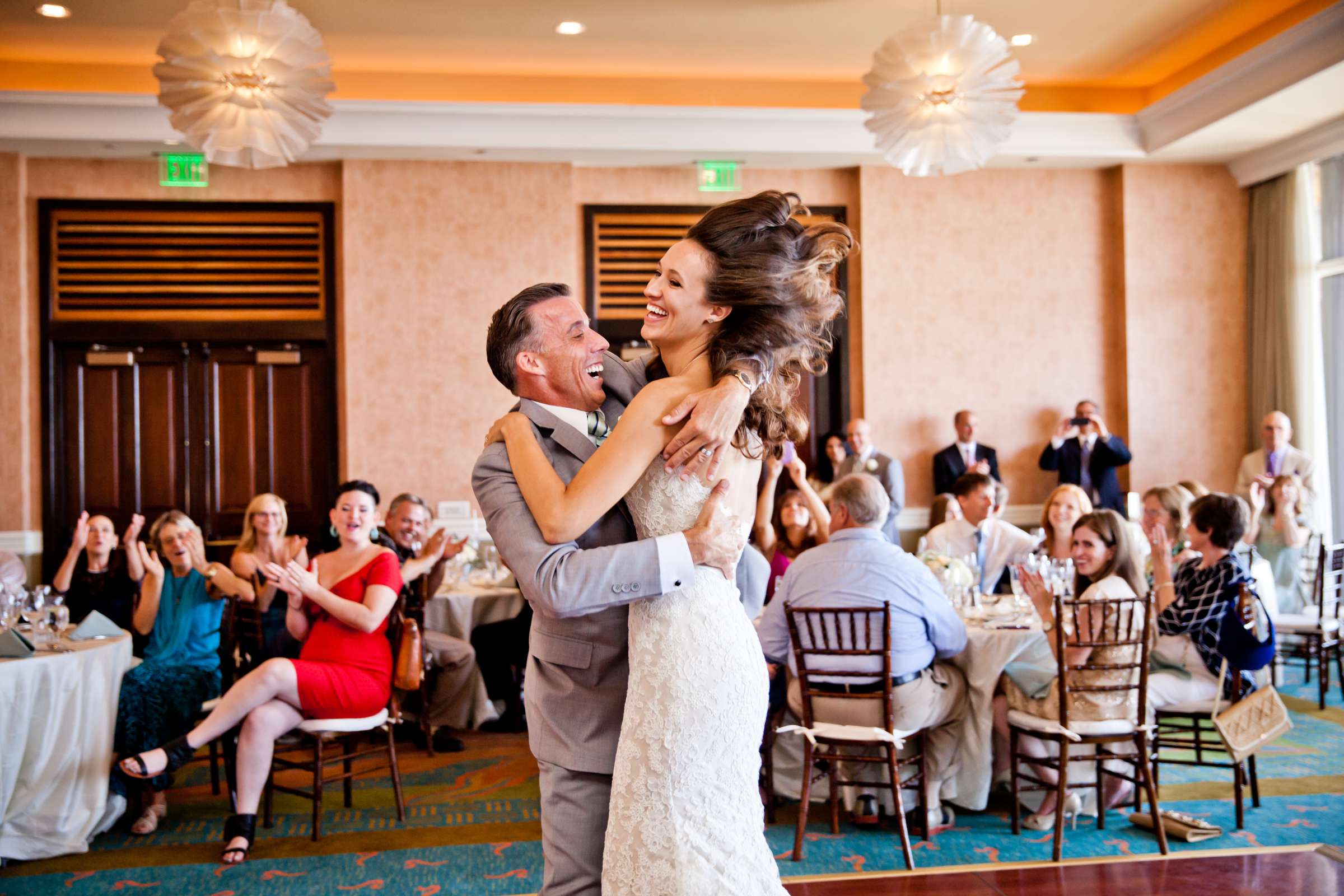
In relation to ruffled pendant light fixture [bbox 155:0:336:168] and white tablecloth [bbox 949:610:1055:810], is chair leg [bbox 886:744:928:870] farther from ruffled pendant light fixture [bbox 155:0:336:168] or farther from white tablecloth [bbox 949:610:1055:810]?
ruffled pendant light fixture [bbox 155:0:336:168]

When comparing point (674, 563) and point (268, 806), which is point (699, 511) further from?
Answer: point (268, 806)

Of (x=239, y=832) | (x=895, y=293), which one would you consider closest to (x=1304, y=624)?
(x=895, y=293)

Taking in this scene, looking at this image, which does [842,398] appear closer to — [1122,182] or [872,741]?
[1122,182]

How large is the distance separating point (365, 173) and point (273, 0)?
3709 mm

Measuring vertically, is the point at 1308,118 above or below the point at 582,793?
above

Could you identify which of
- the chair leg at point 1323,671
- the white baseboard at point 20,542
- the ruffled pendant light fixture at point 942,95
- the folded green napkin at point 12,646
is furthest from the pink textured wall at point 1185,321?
the white baseboard at point 20,542

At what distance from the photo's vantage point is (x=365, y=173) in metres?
8.52

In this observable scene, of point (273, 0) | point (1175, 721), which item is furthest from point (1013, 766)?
point (273, 0)

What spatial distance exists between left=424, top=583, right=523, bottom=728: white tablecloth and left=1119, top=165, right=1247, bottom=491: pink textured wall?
5.65 m

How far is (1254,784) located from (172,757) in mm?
4088

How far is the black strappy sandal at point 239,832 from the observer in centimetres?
398

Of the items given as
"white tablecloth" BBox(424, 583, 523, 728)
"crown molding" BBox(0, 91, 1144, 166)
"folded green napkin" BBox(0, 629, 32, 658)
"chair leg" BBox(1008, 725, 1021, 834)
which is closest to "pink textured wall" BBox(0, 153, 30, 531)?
"crown molding" BBox(0, 91, 1144, 166)

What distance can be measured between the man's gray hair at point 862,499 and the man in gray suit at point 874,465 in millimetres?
4087

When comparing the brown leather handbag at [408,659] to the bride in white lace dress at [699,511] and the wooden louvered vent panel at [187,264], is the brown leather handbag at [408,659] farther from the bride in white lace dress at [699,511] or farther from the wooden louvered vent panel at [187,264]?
the wooden louvered vent panel at [187,264]
